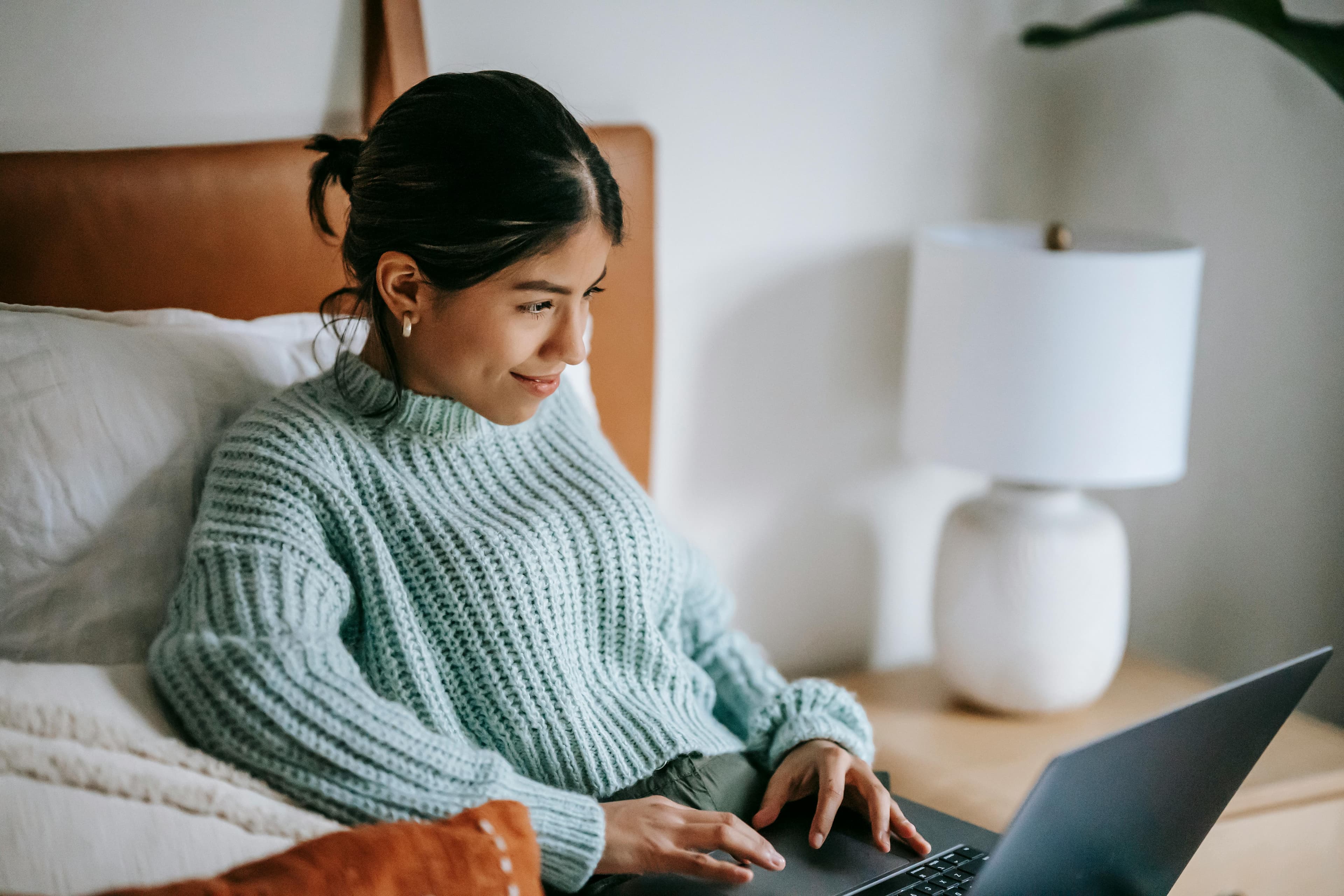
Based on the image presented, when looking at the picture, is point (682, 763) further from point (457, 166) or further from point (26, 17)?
point (26, 17)

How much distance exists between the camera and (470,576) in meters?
0.93

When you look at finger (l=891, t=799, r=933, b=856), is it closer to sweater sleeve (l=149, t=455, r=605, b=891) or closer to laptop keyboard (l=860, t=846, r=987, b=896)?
laptop keyboard (l=860, t=846, r=987, b=896)

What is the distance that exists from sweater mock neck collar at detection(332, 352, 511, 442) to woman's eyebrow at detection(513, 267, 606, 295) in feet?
0.44

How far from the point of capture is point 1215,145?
1714 millimetres

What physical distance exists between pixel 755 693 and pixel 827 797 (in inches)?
7.6

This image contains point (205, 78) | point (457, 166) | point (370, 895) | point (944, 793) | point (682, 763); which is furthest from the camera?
point (944, 793)

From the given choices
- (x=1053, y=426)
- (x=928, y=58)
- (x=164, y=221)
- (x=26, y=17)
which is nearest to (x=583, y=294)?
(x=164, y=221)

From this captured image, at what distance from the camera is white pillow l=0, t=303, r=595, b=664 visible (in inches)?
33.6

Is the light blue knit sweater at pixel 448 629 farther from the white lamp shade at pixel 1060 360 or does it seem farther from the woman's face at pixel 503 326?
the white lamp shade at pixel 1060 360

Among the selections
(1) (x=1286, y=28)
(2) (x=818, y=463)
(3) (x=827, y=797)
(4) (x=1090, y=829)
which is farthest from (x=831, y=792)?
(1) (x=1286, y=28)

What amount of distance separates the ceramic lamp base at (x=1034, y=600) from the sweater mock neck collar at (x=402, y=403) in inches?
34.0

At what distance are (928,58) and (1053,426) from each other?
0.63 m

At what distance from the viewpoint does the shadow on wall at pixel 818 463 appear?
1.63m

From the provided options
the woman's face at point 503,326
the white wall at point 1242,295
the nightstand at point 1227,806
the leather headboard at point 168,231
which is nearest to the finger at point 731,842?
the woman's face at point 503,326
